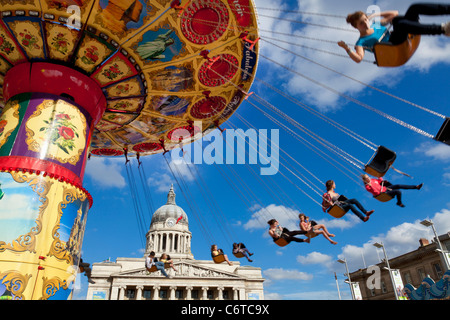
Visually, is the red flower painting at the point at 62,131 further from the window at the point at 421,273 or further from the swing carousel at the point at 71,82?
the window at the point at 421,273

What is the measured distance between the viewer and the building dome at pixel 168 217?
8259 cm

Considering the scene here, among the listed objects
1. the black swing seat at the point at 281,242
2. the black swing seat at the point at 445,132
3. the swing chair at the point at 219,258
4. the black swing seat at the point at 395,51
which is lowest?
the black swing seat at the point at 281,242

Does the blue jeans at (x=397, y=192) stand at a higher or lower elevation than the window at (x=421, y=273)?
lower

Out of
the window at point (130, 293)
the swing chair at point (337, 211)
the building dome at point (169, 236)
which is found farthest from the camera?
the building dome at point (169, 236)

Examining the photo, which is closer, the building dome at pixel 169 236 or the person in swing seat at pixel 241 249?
the person in swing seat at pixel 241 249

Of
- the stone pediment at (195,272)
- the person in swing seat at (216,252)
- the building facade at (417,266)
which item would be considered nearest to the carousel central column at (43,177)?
the person in swing seat at (216,252)

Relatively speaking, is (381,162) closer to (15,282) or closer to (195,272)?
(15,282)

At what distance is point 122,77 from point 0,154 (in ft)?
15.1

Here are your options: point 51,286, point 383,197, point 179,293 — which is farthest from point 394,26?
point 179,293

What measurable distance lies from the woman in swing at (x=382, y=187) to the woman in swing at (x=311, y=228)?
1954 mm

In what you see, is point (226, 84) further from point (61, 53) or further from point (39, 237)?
point (39, 237)

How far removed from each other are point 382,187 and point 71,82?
33.1 ft
